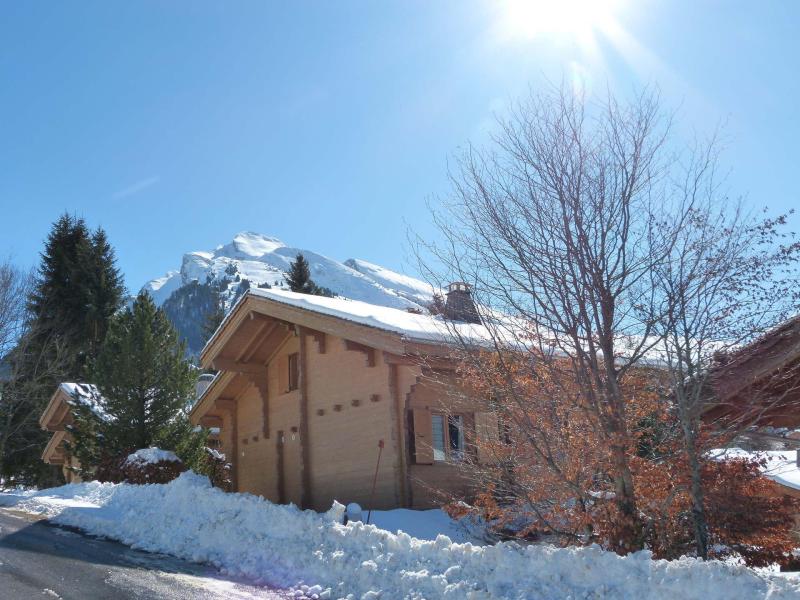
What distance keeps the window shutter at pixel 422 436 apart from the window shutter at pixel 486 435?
14.8 feet

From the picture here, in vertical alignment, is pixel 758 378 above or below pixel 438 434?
Answer: above

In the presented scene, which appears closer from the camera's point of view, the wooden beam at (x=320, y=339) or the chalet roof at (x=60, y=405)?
the wooden beam at (x=320, y=339)

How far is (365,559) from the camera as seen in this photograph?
936cm

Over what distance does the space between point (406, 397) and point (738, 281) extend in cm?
890

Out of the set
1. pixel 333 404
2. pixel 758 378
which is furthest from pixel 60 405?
pixel 758 378

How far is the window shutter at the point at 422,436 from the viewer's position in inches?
619

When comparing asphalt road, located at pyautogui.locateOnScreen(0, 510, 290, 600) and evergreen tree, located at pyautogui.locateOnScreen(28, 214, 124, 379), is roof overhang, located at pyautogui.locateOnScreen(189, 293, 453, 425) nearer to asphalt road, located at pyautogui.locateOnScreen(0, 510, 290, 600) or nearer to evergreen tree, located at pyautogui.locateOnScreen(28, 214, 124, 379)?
asphalt road, located at pyautogui.locateOnScreen(0, 510, 290, 600)

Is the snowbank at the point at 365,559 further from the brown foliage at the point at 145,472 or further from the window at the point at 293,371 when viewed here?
the window at the point at 293,371

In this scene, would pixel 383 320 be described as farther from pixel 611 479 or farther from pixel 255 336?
pixel 611 479

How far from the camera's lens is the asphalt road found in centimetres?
839

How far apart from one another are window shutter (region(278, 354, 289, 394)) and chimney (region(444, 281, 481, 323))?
11630 mm

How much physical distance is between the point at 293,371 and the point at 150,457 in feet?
13.9

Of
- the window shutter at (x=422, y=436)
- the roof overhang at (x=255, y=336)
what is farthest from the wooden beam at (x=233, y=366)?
the window shutter at (x=422, y=436)

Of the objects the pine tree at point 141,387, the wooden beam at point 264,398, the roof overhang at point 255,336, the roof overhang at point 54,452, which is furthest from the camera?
the roof overhang at point 54,452
